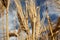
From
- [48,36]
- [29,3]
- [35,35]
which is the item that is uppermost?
[29,3]

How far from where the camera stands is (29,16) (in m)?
2.02

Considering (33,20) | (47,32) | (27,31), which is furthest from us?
(47,32)

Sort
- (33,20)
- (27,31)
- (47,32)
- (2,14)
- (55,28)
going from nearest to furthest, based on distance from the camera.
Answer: (33,20)
(27,31)
(2,14)
(55,28)
(47,32)

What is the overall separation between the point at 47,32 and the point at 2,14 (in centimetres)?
91

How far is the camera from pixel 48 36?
2.99m

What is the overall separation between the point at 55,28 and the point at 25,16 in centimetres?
79

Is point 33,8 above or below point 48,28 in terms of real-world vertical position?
above

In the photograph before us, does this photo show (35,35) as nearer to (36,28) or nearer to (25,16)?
(36,28)

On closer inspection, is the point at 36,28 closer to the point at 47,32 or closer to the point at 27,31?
the point at 27,31

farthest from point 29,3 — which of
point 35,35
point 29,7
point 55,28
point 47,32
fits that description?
point 47,32

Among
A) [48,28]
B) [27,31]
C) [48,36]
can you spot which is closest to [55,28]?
[48,28]

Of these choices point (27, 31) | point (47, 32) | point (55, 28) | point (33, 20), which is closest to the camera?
point (33, 20)

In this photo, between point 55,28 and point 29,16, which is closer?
point 29,16

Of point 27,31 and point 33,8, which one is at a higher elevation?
point 33,8
